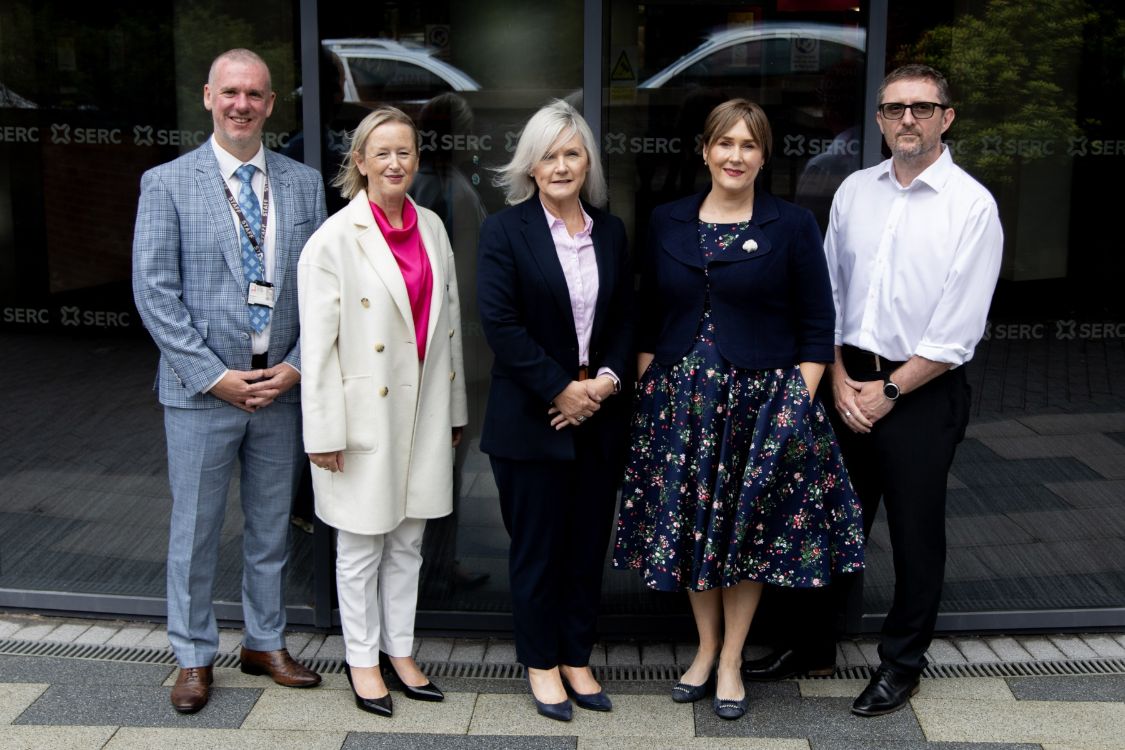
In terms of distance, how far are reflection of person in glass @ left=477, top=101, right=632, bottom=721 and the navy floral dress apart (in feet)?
0.54

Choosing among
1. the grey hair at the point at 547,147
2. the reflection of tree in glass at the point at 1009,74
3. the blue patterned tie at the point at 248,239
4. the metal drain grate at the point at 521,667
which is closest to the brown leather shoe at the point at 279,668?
the metal drain grate at the point at 521,667

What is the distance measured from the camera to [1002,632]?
4.68 m

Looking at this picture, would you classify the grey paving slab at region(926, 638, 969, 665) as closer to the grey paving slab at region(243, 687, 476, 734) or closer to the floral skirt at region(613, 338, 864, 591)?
the floral skirt at region(613, 338, 864, 591)

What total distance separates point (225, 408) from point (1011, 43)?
3.02 metres

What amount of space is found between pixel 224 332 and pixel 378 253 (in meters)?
0.56

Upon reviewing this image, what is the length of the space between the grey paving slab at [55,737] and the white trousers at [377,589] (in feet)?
2.61

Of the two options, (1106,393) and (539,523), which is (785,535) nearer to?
(539,523)

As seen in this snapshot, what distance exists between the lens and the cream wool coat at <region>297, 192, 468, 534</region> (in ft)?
12.3

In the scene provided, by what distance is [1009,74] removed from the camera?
14.6 feet

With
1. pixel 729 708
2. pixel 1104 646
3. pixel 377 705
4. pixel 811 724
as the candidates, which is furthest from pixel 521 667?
pixel 1104 646

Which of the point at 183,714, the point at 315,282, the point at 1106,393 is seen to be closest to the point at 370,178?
the point at 315,282

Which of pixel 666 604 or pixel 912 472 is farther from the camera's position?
pixel 666 604

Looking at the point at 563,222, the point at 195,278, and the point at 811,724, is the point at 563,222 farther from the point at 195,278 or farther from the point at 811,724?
the point at 811,724

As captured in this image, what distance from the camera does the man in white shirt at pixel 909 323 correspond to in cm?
373
